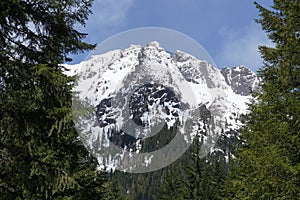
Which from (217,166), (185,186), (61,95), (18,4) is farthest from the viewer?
(217,166)

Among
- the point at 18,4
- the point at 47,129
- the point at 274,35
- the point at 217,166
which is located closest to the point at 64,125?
the point at 47,129

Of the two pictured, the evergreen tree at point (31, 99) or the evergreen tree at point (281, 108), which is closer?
the evergreen tree at point (31, 99)

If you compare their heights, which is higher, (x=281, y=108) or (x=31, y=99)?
(x=281, y=108)

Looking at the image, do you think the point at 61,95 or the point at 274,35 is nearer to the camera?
the point at 61,95

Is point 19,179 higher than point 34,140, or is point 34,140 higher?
point 34,140

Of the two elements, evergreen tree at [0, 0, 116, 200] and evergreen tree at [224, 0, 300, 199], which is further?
evergreen tree at [224, 0, 300, 199]

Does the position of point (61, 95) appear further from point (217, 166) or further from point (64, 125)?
point (217, 166)

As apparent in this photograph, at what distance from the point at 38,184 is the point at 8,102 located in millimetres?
1390

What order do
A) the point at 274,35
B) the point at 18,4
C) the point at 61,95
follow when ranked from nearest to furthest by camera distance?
1. the point at 18,4
2. the point at 61,95
3. the point at 274,35

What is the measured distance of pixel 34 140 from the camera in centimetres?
645

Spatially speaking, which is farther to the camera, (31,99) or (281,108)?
(281,108)

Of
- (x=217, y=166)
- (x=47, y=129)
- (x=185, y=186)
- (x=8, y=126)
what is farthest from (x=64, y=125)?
(x=217, y=166)

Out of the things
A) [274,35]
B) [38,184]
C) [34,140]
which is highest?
[274,35]

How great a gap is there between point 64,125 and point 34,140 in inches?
22.3
